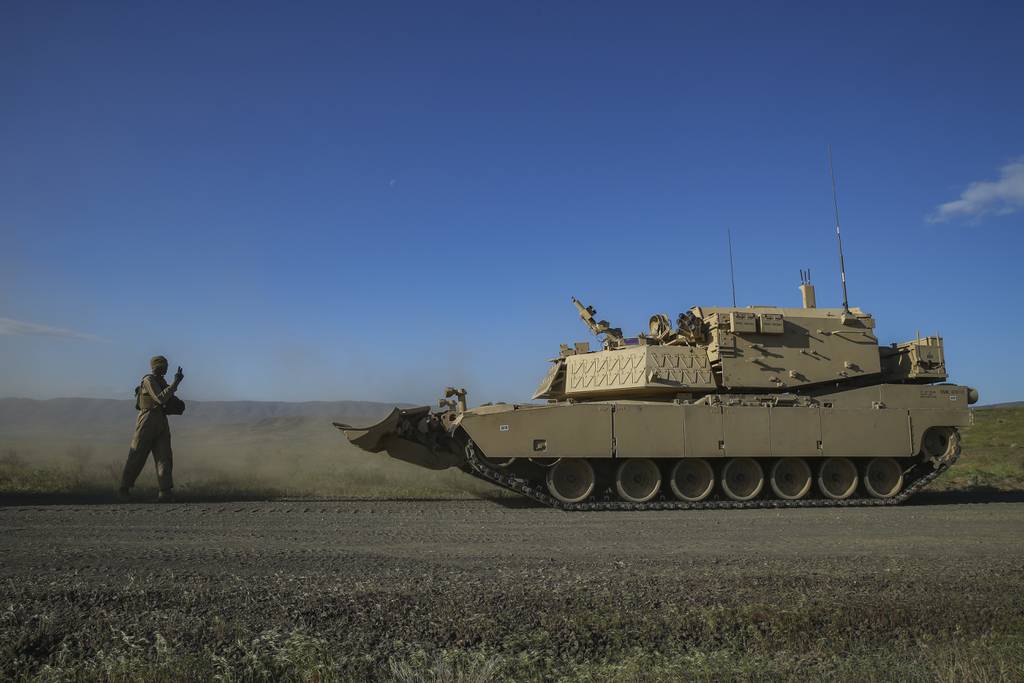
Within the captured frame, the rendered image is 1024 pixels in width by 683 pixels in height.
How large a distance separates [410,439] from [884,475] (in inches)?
377

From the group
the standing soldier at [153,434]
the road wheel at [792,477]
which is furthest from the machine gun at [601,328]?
the standing soldier at [153,434]

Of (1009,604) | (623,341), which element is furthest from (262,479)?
(1009,604)

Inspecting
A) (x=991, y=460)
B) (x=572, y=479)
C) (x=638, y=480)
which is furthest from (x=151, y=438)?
(x=991, y=460)

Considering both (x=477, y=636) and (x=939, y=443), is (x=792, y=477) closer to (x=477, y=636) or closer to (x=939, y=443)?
(x=939, y=443)

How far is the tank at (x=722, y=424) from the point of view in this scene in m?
13.6

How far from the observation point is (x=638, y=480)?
14.2m

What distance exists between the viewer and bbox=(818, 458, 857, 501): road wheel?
14.9m

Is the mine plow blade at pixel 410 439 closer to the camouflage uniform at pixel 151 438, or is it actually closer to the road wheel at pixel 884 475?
the camouflage uniform at pixel 151 438

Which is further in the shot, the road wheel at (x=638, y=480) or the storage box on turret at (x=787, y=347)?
the storage box on turret at (x=787, y=347)

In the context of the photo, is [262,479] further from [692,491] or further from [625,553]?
[625,553]

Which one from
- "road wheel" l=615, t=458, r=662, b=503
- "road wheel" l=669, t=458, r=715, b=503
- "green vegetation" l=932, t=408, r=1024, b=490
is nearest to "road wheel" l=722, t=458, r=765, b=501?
"road wheel" l=669, t=458, r=715, b=503

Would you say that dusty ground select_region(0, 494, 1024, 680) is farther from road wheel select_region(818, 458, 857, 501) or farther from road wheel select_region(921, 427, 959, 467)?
road wheel select_region(921, 427, 959, 467)

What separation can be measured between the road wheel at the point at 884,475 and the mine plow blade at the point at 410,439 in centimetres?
835

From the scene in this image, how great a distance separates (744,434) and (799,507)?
168 cm
